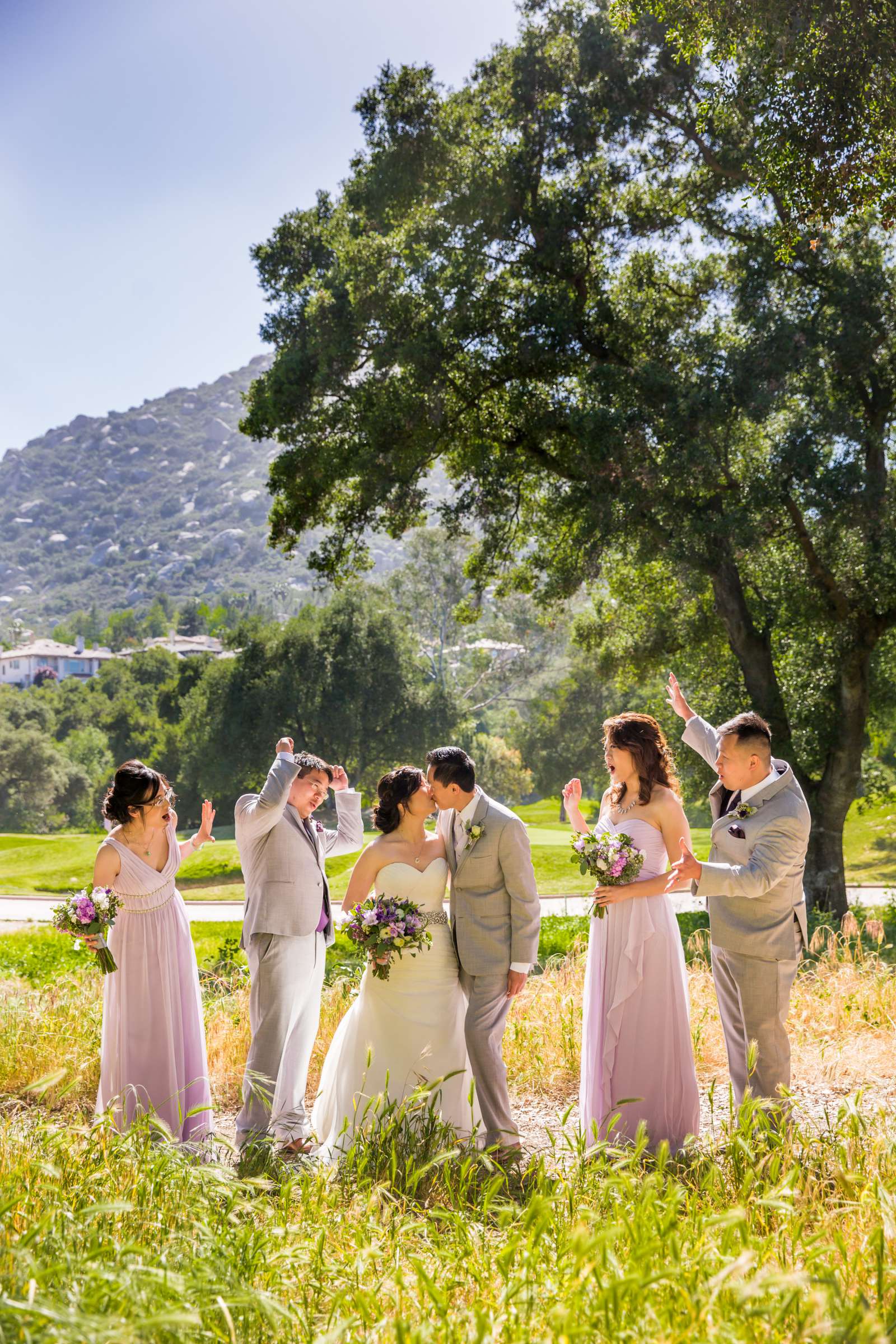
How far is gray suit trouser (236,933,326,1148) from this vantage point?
556 cm

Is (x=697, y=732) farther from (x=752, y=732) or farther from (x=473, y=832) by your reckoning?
(x=473, y=832)

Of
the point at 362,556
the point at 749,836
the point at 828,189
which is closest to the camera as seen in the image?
the point at 749,836

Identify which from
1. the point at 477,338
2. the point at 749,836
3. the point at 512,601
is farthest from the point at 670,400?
the point at 512,601

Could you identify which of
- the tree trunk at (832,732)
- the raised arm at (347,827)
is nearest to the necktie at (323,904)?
the raised arm at (347,827)

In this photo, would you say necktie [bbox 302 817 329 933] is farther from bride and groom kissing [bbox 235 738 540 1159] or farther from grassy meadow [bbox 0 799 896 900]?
grassy meadow [bbox 0 799 896 900]

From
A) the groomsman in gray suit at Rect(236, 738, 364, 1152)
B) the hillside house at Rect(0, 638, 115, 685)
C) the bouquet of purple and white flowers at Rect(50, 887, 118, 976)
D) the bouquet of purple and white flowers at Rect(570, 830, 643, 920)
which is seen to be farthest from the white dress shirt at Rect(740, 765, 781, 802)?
the hillside house at Rect(0, 638, 115, 685)

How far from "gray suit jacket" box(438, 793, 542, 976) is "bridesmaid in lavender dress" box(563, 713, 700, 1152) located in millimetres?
407

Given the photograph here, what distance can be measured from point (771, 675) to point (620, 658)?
3.45 m

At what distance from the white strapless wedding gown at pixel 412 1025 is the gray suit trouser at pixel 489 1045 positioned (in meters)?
0.12

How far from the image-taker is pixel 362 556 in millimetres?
15344

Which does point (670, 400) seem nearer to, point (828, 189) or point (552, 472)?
point (552, 472)

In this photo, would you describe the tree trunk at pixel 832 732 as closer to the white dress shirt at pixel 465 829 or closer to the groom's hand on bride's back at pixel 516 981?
the white dress shirt at pixel 465 829

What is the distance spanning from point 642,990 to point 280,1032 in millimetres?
2040

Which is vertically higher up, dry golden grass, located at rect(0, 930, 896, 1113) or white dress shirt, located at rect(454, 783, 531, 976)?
white dress shirt, located at rect(454, 783, 531, 976)
